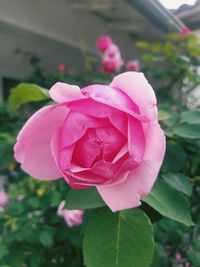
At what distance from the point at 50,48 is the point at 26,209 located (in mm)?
2969

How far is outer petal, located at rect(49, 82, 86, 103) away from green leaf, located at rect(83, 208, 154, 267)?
0.61 feet

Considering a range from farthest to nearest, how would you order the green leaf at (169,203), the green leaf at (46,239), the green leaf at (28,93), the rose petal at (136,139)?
the green leaf at (46,239)
the green leaf at (28,93)
the green leaf at (169,203)
the rose petal at (136,139)

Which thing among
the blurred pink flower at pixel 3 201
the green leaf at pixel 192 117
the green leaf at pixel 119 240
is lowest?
the blurred pink flower at pixel 3 201

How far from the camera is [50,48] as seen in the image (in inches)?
166

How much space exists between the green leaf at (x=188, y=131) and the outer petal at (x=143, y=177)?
34cm

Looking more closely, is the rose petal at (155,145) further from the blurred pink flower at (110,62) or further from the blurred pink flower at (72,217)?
the blurred pink flower at (110,62)

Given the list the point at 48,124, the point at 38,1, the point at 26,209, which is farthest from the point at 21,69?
the point at 48,124

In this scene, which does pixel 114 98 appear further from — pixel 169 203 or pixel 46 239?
pixel 46 239

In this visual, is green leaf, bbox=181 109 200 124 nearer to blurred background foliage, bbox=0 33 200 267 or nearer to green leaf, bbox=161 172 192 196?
blurred background foliage, bbox=0 33 200 267

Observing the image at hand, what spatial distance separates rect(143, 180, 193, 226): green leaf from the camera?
583 millimetres

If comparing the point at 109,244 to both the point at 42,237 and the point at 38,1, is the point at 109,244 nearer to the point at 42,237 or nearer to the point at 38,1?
the point at 42,237

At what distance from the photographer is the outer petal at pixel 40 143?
0.52 metres

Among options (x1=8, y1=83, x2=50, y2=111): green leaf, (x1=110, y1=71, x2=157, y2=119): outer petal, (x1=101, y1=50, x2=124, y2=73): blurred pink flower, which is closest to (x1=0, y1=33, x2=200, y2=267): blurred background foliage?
(x1=8, y1=83, x2=50, y2=111): green leaf

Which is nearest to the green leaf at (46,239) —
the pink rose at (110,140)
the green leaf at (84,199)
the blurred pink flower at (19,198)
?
the blurred pink flower at (19,198)
